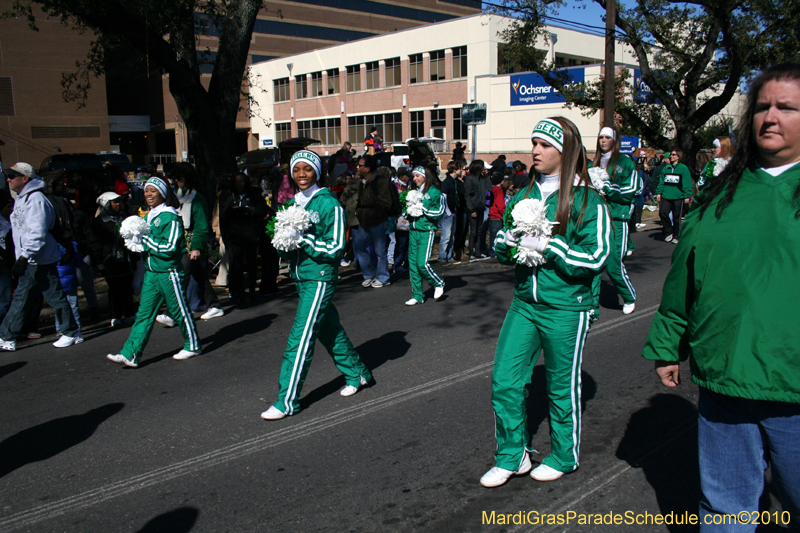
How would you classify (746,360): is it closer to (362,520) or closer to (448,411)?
(362,520)

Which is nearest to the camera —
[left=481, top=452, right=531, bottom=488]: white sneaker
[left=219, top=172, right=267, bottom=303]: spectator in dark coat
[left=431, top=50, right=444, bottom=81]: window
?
[left=481, top=452, right=531, bottom=488]: white sneaker

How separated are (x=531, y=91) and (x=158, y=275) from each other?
38317mm

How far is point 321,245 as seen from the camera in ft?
15.5

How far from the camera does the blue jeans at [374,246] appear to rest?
386 inches

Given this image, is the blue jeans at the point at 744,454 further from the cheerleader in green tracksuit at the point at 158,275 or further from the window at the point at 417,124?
the window at the point at 417,124

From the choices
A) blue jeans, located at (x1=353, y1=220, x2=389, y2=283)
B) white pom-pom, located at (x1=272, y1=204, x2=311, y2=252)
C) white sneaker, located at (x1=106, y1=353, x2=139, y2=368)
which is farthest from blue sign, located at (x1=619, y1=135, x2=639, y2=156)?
white pom-pom, located at (x1=272, y1=204, x2=311, y2=252)

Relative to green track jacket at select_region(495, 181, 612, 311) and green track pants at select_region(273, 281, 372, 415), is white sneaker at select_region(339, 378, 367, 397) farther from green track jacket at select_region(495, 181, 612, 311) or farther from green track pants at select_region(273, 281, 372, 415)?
green track jacket at select_region(495, 181, 612, 311)

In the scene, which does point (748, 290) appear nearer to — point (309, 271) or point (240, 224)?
point (309, 271)

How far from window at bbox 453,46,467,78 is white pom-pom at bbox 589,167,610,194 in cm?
4038

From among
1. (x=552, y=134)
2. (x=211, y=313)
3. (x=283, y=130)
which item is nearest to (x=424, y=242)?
(x=211, y=313)

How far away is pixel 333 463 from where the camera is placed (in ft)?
13.2

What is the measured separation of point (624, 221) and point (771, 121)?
5.63 metres

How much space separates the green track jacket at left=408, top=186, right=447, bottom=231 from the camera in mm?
8289

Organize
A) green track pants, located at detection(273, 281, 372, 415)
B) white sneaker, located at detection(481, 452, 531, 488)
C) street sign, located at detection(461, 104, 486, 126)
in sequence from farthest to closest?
street sign, located at detection(461, 104, 486, 126) → green track pants, located at detection(273, 281, 372, 415) → white sneaker, located at detection(481, 452, 531, 488)
